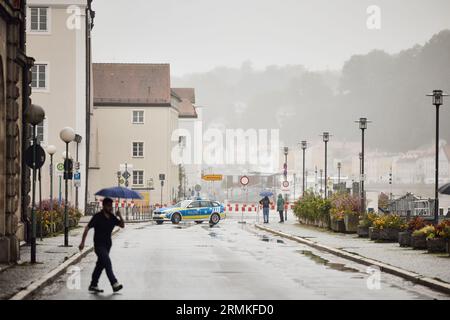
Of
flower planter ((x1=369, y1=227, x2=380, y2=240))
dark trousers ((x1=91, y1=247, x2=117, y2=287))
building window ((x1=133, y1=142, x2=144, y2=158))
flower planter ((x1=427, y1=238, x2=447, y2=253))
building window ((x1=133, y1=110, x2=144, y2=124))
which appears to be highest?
building window ((x1=133, y1=110, x2=144, y2=124))

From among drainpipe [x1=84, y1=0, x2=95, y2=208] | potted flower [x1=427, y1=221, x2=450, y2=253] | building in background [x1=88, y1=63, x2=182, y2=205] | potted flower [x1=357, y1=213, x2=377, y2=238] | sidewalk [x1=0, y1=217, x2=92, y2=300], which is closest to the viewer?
sidewalk [x1=0, y1=217, x2=92, y2=300]

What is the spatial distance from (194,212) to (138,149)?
39.3 meters

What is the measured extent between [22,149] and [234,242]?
1102 cm

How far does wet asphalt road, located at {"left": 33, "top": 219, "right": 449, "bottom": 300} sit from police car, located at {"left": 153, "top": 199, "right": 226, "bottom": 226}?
82.1 feet

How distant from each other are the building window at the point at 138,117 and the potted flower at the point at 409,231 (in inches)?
2657

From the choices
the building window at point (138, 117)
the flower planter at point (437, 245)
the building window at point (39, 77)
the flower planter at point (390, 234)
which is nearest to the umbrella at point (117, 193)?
the flower planter at point (437, 245)

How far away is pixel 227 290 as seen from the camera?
17.2 m

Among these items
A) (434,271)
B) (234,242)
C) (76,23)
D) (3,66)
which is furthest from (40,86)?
(434,271)

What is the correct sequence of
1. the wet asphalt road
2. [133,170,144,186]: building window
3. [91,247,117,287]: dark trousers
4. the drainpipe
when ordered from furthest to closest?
[133,170,144,186]: building window < the drainpipe < [91,247,117,287]: dark trousers < the wet asphalt road

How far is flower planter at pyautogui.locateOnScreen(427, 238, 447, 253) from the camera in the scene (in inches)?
1051

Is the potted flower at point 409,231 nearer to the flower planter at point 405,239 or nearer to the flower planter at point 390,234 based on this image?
the flower planter at point 405,239

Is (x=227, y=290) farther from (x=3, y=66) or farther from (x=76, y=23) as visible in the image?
(x=76, y=23)

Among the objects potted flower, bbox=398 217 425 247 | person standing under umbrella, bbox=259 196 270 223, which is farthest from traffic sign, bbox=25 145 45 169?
person standing under umbrella, bbox=259 196 270 223

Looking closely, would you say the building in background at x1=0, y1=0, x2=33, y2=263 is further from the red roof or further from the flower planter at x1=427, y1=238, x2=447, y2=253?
the red roof
